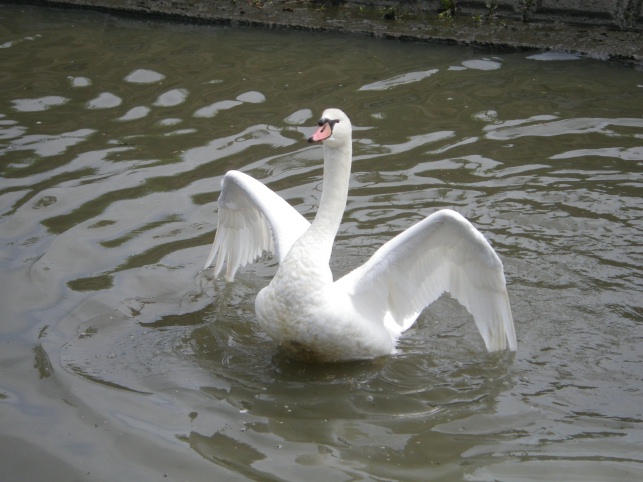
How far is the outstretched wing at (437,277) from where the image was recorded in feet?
16.4

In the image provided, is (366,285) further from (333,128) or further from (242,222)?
(242,222)

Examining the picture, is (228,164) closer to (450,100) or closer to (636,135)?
(450,100)

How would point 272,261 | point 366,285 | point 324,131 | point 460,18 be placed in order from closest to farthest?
point 324,131 < point 366,285 < point 272,261 < point 460,18

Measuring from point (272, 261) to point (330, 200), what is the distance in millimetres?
1622

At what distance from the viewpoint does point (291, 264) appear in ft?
16.8

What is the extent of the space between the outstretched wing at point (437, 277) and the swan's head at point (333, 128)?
641mm

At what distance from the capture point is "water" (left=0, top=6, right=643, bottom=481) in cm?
444

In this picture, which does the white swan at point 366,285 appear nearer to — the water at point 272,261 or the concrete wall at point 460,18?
the water at point 272,261

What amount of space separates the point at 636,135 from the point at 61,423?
5.45 m

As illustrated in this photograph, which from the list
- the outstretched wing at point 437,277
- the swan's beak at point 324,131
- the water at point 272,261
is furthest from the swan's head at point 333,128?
the water at point 272,261

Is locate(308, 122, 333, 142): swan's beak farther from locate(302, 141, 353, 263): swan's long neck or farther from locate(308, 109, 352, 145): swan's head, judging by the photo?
locate(302, 141, 353, 263): swan's long neck

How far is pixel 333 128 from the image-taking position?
16.8 feet

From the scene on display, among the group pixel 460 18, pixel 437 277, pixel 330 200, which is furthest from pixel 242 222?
pixel 460 18

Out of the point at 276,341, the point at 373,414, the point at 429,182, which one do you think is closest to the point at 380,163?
the point at 429,182
